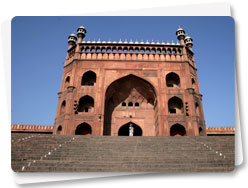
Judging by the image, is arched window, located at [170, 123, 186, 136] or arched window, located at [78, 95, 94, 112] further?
arched window, located at [78, 95, 94, 112]

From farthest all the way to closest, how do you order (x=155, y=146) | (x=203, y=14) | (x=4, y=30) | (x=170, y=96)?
(x=170, y=96)
(x=155, y=146)
(x=203, y=14)
(x=4, y=30)

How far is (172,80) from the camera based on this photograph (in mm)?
18234

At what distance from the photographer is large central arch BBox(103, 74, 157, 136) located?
670 inches

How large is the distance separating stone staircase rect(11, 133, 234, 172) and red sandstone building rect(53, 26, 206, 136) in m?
5.06

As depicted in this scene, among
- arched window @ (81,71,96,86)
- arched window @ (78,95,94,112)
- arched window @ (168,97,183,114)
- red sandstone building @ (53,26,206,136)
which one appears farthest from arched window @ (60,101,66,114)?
arched window @ (168,97,183,114)

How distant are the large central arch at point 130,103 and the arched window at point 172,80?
1.95 meters

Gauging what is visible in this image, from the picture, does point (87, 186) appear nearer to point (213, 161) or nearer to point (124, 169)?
point (124, 169)

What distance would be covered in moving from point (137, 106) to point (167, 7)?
12.2 m

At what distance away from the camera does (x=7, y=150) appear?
5.50m

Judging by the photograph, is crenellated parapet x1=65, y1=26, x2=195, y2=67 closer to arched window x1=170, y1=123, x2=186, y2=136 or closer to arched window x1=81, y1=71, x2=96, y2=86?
arched window x1=81, y1=71, x2=96, y2=86

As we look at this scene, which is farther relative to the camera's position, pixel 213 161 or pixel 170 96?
pixel 170 96

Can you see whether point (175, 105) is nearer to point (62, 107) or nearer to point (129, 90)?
point (129, 90)

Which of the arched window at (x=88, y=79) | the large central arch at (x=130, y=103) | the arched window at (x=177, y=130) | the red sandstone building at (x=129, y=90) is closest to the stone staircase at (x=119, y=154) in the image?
the red sandstone building at (x=129, y=90)

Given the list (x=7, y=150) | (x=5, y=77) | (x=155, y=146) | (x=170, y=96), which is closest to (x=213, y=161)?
(x=155, y=146)
